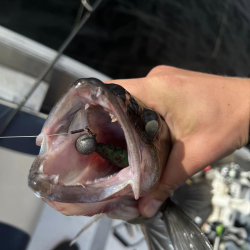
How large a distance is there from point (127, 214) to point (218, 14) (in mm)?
2889

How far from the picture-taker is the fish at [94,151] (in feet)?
1.86

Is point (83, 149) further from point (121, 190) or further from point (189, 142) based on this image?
point (189, 142)

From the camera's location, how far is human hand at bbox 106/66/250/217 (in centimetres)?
92

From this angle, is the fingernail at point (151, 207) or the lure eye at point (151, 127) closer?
the lure eye at point (151, 127)

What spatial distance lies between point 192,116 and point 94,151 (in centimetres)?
45

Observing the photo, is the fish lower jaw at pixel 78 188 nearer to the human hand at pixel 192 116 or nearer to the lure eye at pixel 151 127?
the lure eye at pixel 151 127

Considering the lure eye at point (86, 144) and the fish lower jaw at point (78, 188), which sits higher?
the lure eye at point (86, 144)

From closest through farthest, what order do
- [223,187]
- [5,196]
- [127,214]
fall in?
[127,214], [5,196], [223,187]

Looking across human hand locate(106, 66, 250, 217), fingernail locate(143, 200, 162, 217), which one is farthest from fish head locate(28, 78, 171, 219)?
fingernail locate(143, 200, 162, 217)

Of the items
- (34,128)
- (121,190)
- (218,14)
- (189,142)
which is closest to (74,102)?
(121,190)

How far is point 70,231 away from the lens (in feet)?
4.53

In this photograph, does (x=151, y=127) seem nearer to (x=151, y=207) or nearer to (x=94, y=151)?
(x=94, y=151)

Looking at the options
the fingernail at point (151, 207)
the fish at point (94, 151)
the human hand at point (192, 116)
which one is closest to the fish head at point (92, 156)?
the fish at point (94, 151)

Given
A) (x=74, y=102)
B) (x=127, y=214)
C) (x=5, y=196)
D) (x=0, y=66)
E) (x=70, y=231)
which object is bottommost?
(x=70, y=231)
